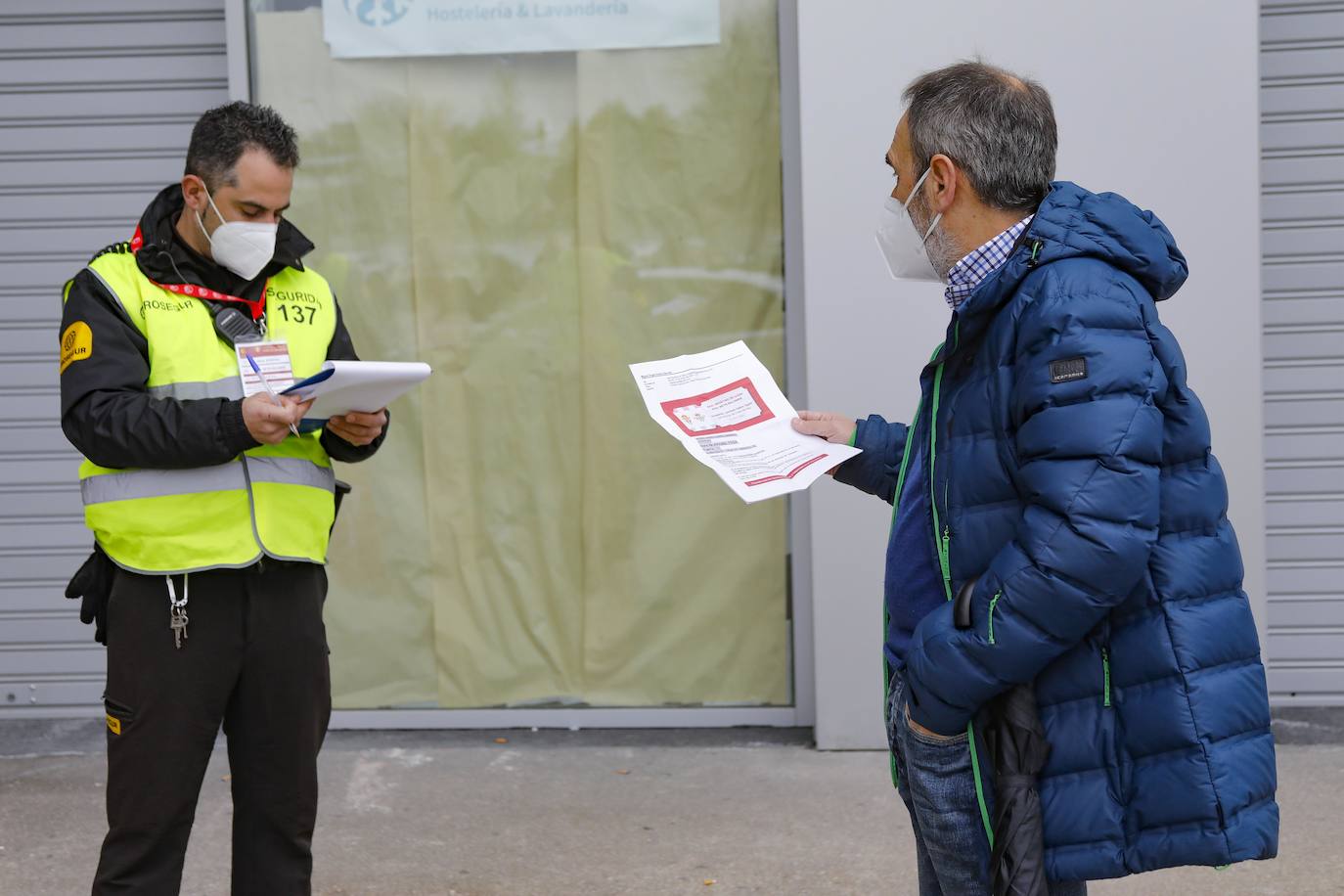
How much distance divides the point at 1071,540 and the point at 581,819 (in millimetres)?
2995

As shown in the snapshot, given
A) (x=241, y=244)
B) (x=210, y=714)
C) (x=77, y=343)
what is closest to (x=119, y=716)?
(x=210, y=714)

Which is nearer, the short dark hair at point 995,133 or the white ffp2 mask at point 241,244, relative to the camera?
the short dark hair at point 995,133

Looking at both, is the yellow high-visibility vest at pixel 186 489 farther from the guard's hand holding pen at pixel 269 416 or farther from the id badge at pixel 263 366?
the guard's hand holding pen at pixel 269 416

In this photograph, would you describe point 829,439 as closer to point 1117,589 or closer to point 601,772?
point 1117,589

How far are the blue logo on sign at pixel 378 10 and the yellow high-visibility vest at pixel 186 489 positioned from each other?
2669 millimetres

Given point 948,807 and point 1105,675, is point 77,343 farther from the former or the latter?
point 1105,675

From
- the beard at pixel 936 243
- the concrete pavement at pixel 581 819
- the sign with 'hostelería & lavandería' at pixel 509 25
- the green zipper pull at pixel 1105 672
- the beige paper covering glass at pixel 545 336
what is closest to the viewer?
the green zipper pull at pixel 1105 672

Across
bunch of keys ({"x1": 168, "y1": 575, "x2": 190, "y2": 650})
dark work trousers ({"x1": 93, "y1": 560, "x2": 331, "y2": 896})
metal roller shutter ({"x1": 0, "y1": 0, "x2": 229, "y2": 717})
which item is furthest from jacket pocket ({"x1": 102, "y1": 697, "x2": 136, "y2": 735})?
metal roller shutter ({"x1": 0, "y1": 0, "x2": 229, "y2": 717})

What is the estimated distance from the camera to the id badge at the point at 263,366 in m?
3.06

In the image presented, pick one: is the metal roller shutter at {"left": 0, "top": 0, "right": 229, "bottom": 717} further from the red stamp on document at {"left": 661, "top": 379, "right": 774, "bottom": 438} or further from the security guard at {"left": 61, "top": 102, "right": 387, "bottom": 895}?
the red stamp on document at {"left": 661, "top": 379, "right": 774, "bottom": 438}

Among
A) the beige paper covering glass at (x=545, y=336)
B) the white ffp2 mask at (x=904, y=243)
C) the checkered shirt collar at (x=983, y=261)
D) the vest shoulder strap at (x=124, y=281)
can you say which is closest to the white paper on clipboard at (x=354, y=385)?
the vest shoulder strap at (x=124, y=281)

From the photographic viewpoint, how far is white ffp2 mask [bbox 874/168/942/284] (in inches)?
102

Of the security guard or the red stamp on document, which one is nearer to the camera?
the red stamp on document

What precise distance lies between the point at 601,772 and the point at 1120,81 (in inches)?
125
